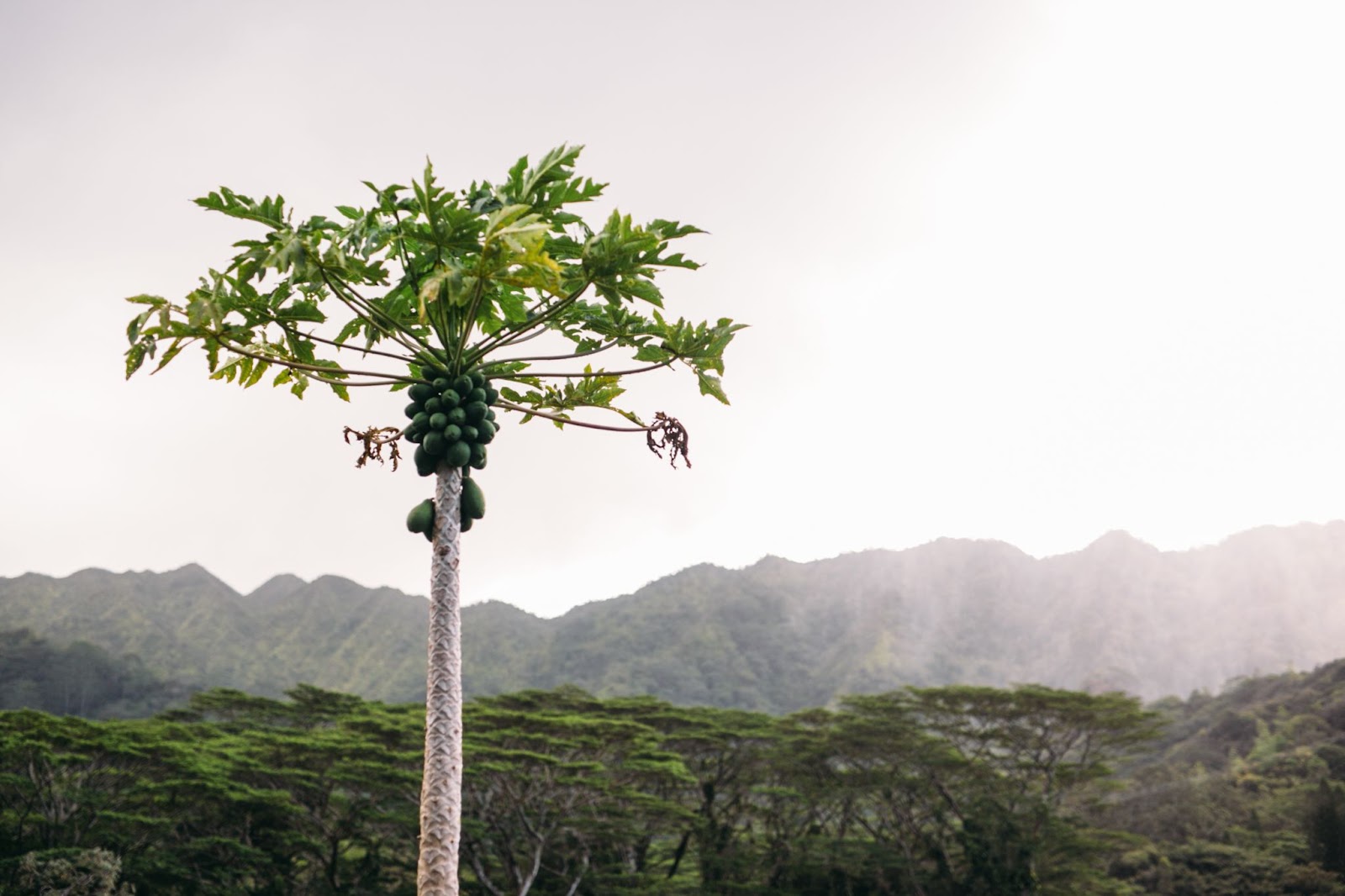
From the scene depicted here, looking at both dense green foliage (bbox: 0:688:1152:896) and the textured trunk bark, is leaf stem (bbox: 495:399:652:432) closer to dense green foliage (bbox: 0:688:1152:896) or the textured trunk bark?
the textured trunk bark


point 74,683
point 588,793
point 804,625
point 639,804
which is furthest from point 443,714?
point 804,625

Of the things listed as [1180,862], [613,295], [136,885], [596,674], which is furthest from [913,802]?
[596,674]

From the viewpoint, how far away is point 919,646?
274 feet

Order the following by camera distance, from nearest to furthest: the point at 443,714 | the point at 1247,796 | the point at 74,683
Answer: the point at 443,714, the point at 1247,796, the point at 74,683

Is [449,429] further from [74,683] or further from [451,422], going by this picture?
[74,683]

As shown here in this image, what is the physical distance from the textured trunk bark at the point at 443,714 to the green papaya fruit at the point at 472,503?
51 millimetres

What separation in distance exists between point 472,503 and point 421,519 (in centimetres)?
27

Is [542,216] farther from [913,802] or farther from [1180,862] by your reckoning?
[1180,862]

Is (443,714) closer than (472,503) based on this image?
Yes

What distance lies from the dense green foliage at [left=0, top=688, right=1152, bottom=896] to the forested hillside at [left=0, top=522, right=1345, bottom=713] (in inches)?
1506

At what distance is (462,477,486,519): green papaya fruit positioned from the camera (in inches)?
205

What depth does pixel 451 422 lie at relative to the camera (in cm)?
495

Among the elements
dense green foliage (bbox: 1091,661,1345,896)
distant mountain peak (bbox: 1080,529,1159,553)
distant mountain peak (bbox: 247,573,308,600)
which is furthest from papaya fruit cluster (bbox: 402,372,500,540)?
distant mountain peak (bbox: 1080,529,1159,553)

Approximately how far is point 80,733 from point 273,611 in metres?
61.9
